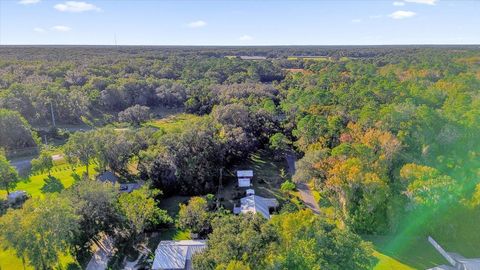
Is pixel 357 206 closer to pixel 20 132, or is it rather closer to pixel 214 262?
pixel 214 262

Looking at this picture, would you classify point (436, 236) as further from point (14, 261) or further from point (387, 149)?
point (14, 261)

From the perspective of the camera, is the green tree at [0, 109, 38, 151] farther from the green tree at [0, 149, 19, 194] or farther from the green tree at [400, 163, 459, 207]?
the green tree at [400, 163, 459, 207]

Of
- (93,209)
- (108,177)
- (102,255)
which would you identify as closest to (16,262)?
(102,255)

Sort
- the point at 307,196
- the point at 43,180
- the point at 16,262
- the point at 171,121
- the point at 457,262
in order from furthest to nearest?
the point at 171,121, the point at 43,180, the point at 307,196, the point at 457,262, the point at 16,262

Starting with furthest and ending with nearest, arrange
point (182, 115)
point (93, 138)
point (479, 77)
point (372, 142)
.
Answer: point (182, 115) < point (479, 77) < point (93, 138) < point (372, 142)

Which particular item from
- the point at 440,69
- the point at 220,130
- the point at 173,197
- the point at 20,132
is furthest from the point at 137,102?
the point at 440,69

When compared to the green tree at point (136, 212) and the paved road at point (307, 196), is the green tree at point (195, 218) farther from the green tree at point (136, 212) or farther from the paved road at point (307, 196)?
the paved road at point (307, 196)

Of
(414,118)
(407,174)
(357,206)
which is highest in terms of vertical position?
(414,118)
